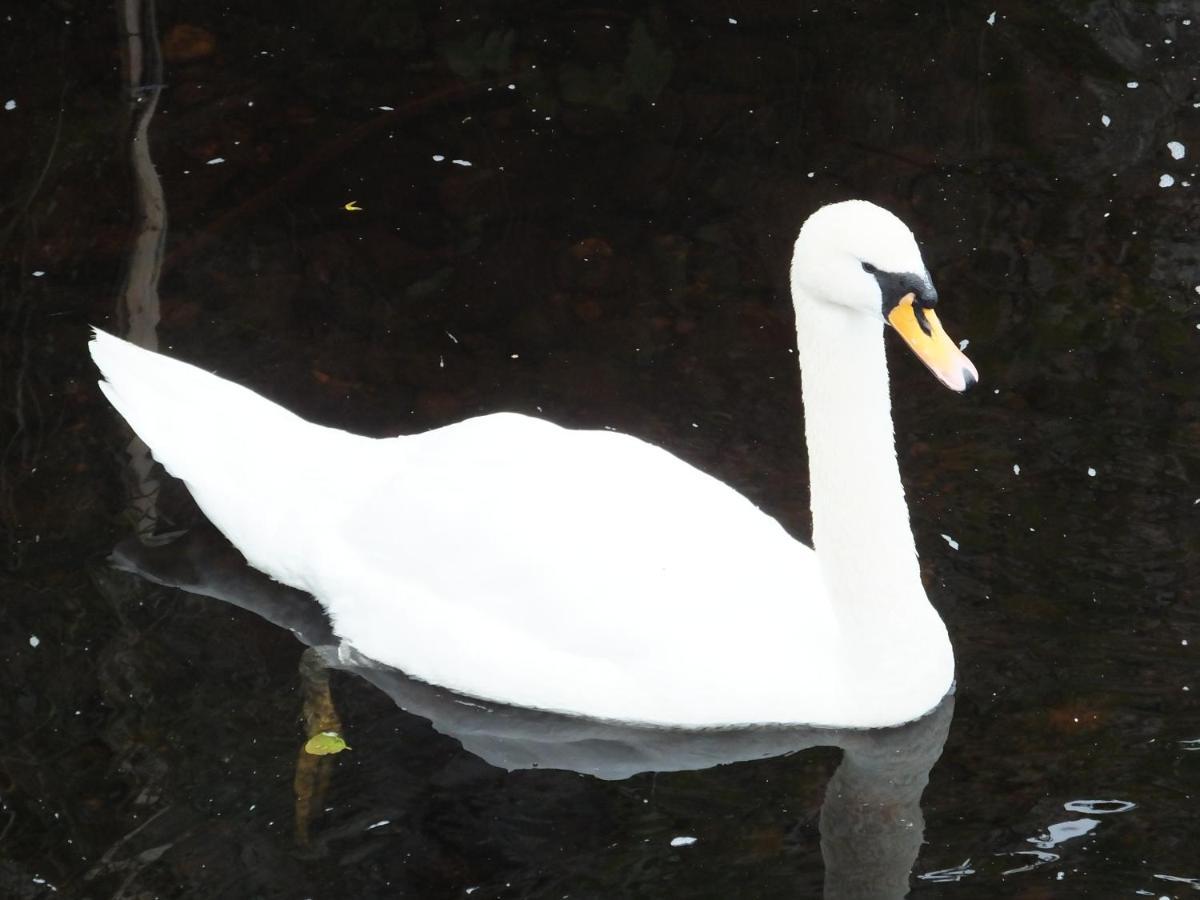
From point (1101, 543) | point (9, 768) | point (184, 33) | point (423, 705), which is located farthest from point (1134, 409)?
point (184, 33)

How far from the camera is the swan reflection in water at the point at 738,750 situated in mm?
5453

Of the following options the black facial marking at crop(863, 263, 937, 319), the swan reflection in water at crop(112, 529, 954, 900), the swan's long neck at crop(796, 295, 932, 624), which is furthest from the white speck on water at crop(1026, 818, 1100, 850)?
the black facial marking at crop(863, 263, 937, 319)

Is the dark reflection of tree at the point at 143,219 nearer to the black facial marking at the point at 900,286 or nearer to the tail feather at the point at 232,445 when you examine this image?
the tail feather at the point at 232,445

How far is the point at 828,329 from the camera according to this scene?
5434 mm

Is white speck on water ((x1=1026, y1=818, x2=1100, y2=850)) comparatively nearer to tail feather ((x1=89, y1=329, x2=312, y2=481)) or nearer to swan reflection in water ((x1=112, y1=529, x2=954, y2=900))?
swan reflection in water ((x1=112, y1=529, x2=954, y2=900))

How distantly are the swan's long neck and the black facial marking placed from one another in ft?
0.52

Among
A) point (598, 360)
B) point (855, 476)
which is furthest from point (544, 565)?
point (598, 360)

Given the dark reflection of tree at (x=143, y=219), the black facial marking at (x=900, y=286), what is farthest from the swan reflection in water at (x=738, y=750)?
the black facial marking at (x=900, y=286)

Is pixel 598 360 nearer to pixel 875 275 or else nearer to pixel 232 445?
pixel 232 445

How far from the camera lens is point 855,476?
5.66m

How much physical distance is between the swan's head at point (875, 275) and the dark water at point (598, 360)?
4.13ft

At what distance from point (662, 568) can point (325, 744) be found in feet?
3.87

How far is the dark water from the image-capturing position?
5.51m

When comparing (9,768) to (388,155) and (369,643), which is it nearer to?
(369,643)
